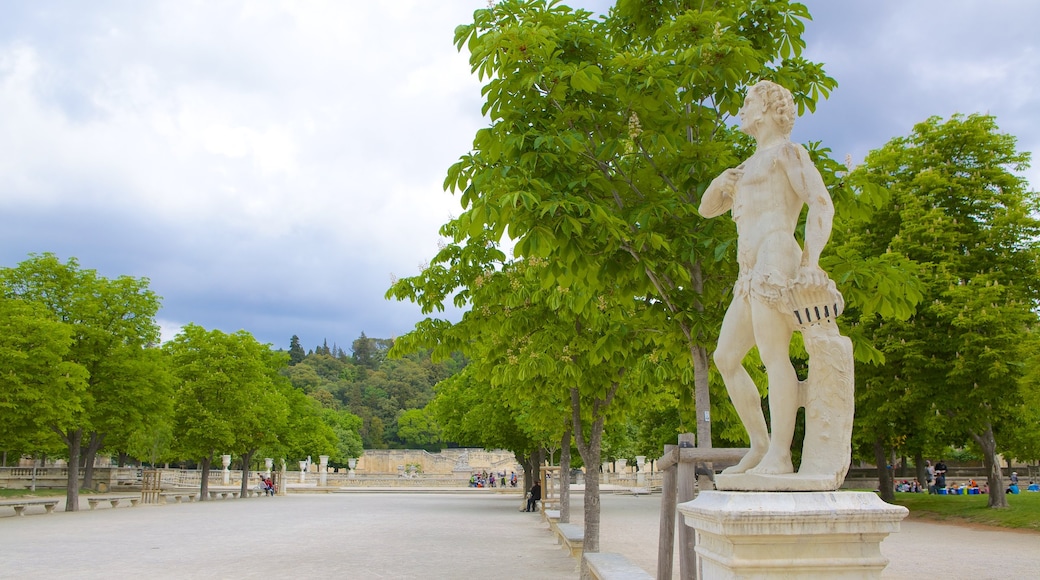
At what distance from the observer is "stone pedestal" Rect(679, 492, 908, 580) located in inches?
146

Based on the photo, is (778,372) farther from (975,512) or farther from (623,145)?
(975,512)

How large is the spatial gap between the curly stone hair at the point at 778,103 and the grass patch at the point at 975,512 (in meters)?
19.1

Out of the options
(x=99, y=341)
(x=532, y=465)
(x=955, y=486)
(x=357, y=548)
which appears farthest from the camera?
(x=955, y=486)

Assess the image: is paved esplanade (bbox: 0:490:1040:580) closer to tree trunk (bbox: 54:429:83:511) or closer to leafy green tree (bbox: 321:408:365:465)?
tree trunk (bbox: 54:429:83:511)

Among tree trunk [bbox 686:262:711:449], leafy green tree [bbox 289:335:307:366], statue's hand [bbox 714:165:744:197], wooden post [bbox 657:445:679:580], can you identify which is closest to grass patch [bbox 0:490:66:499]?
wooden post [bbox 657:445:679:580]

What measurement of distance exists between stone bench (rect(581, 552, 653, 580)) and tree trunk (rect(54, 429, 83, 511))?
26080 mm

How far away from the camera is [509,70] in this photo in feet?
20.9

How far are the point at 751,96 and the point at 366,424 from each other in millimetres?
120995

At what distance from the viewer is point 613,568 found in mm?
9344

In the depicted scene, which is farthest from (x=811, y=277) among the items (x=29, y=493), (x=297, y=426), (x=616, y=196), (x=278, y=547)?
(x=297, y=426)

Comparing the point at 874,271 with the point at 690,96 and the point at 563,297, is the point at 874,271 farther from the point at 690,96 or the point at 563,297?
the point at 563,297

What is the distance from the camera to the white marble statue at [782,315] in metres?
4.18

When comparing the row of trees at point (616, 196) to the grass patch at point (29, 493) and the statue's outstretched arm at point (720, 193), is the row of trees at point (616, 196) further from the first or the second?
the grass patch at point (29, 493)

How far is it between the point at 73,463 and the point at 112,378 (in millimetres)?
3552
